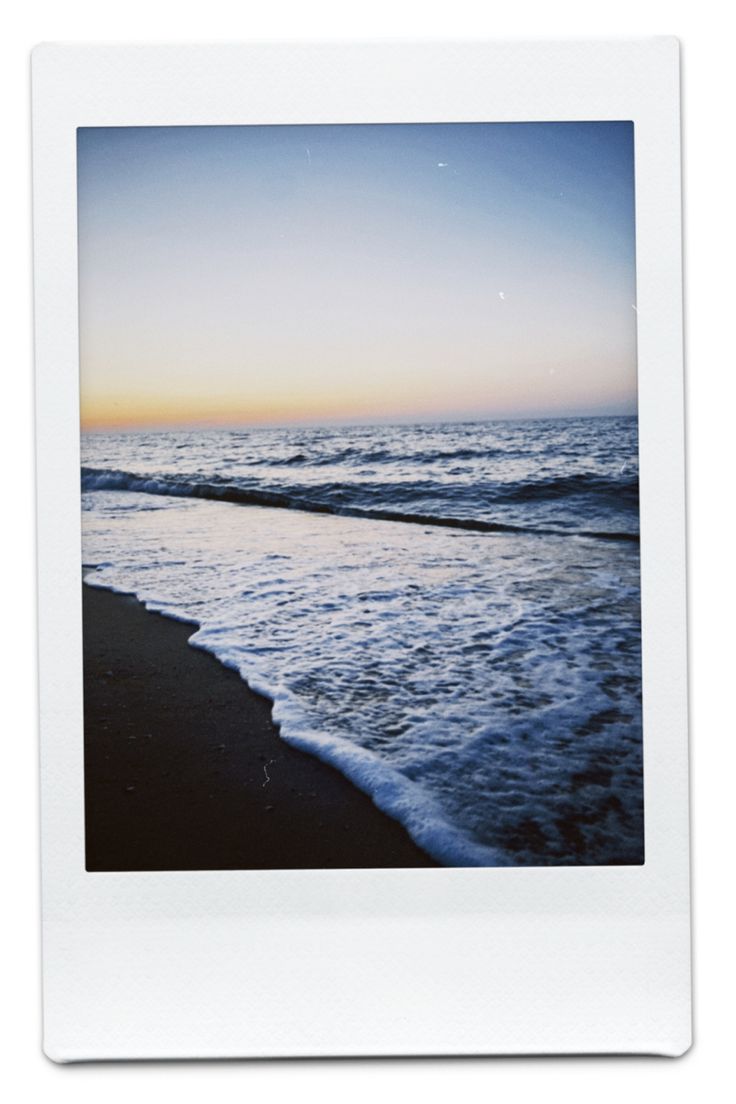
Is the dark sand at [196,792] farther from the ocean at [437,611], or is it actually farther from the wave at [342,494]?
the wave at [342,494]

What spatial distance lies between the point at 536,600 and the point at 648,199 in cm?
90

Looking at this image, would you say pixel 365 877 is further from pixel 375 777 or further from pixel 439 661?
pixel 439 661

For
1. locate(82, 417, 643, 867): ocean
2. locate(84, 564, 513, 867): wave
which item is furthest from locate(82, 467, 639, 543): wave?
locate(84, 564, 513, 867): wave

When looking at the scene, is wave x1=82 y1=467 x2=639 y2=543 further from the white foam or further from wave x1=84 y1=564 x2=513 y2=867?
wave x1=84 y1=564 x2=513 y2=867

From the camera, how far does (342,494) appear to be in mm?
2297

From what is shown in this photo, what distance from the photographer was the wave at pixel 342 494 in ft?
5.62

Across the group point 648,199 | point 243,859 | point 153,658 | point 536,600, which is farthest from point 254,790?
point 648,199

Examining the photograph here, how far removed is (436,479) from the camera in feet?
7.60

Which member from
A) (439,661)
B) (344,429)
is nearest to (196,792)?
(439,661)

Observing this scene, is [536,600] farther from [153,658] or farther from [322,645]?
[153,658]

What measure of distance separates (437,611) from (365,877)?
0.62 meters

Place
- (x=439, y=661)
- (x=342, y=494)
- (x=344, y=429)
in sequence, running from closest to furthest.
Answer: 1. (x=439, y=661)
2. (x=344, y=429)
3. (x=342, y=494)

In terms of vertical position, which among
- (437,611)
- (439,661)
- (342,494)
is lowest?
(439,661)

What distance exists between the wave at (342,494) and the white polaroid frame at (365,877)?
0.09 metres
